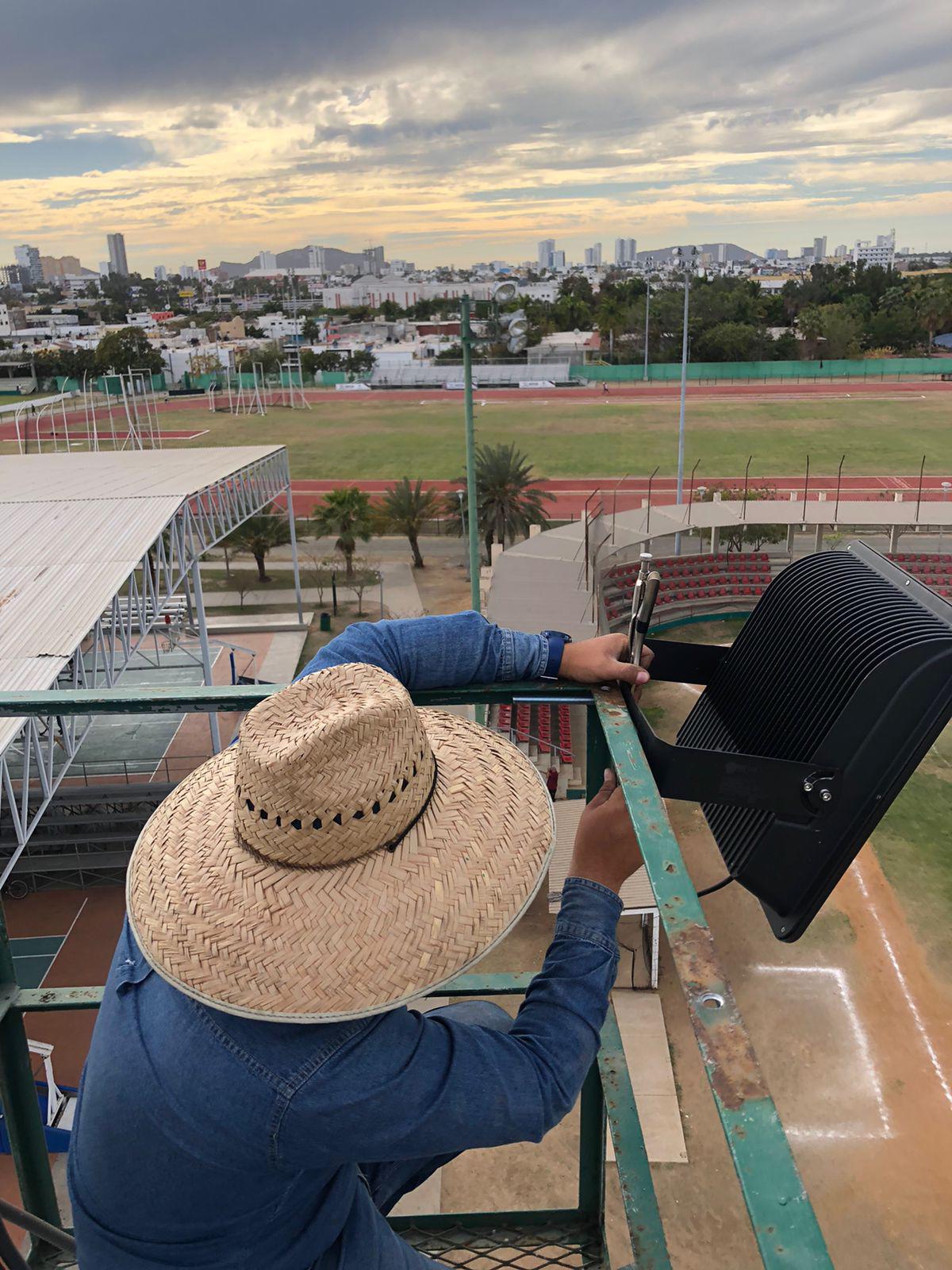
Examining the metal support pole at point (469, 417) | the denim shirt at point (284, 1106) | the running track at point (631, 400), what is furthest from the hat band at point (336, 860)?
the running track at point (631, 400)

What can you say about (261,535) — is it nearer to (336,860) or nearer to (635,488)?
(635,488)

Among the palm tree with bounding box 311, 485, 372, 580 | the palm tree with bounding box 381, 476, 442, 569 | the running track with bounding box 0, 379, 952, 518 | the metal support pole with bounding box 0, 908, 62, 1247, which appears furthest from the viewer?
the running track with bounding box 0, 379, 952, 518

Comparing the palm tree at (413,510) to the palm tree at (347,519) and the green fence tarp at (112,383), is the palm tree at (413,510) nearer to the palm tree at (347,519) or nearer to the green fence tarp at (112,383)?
the palm tree at (347,519)

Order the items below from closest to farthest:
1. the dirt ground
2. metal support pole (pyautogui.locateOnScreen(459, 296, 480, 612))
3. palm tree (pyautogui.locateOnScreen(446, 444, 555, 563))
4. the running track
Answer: the dirt ground
metal support pole (pyautogui.locateOnScreen(459, 296, 480, 612))
palm tree (pyautogui.locateOnScreen(446, 444, 555, 563))
the running track

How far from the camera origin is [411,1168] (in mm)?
1994

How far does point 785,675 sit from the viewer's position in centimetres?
198

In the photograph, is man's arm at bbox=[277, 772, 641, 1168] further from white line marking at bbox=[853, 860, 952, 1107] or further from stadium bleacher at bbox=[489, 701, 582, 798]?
stadium bleacher at bbox=[489, 701, 582, 798]

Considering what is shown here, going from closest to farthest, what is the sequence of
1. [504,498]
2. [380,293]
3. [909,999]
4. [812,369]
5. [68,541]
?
[909,999] < [68,541] < [504,498] < [812,369] < [380,293]

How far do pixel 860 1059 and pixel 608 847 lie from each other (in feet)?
29.6

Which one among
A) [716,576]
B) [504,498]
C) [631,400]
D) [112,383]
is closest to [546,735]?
[716,576]

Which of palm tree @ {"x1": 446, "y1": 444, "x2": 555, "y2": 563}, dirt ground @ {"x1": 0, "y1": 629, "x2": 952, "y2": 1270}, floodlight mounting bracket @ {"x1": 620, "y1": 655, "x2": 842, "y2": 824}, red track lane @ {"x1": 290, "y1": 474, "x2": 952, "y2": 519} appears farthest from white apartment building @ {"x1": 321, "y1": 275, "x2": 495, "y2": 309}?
floodlight mounting bracket @ {"x1": 620, "y1": 655, "x2": 842, "y2": 824}

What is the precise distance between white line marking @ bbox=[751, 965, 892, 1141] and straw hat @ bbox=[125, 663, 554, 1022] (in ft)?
27.1

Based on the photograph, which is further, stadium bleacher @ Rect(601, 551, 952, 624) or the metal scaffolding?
stadium bleacher @ Rect(601, 551, 952, 624)

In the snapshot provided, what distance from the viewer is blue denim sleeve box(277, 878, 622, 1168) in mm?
1247
